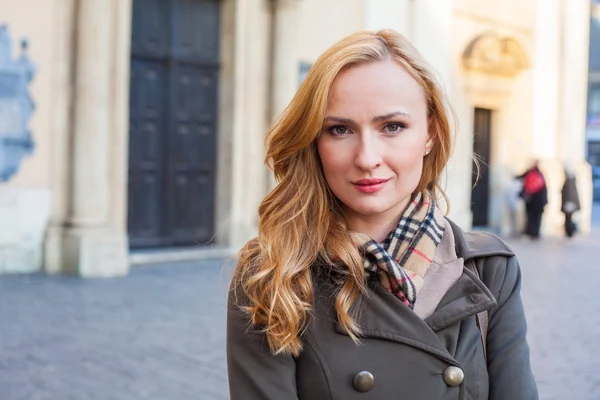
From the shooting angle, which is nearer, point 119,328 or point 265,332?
point 265,332

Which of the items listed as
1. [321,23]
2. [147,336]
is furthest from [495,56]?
[147,336]

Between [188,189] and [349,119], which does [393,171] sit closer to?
[349,119]

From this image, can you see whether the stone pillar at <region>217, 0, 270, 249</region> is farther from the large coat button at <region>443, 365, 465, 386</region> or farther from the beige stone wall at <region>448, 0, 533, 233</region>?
the large coat button at <region>443, 365, 465, 386</region>

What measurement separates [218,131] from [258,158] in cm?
70

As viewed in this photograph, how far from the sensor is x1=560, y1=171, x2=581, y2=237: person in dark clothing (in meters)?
16.6

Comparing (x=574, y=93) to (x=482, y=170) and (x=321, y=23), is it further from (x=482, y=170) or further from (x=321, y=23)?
(x=321, y=23)

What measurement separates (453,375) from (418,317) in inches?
5.1

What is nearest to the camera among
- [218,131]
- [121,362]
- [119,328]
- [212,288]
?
[121,362]

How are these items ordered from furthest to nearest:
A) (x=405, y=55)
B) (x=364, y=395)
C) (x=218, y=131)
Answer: (x=218, y=131), (x=405, y=55), (x=364, y=395)

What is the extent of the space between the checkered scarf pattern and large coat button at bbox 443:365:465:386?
142 millimetres

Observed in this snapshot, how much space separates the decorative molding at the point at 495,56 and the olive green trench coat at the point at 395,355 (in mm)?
15144

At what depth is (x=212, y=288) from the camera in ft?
29.6

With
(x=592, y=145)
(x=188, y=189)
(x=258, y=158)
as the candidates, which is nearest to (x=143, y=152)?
(x=188, y=189)

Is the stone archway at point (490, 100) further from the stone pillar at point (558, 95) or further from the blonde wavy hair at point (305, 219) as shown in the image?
the blonde wavy hair at point (305, 219)
